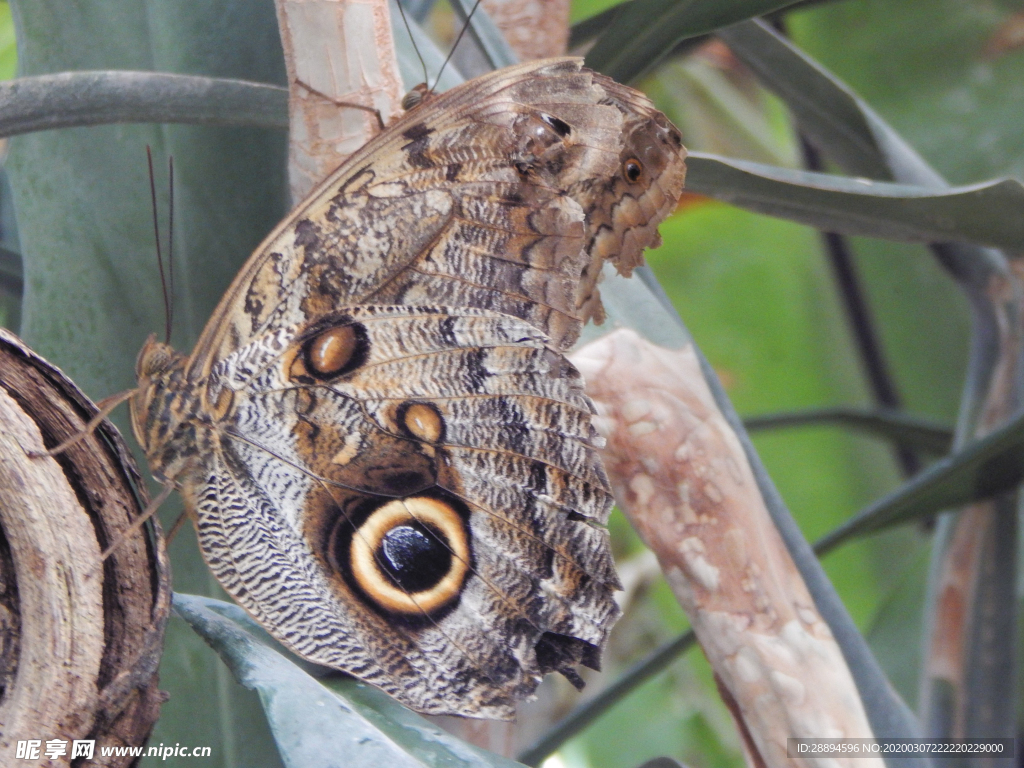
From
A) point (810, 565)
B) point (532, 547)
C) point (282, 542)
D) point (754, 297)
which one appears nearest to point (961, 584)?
point (810, 565)

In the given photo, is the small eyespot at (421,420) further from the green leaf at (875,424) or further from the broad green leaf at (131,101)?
the green leaf at (875,424)

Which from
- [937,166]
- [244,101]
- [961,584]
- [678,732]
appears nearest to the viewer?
[244,101]

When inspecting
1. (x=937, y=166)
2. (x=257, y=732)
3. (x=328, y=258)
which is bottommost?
(x=257, y=732)

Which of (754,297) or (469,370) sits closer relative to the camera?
(469,370)

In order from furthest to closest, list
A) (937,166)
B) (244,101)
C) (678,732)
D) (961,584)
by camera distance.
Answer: (678,732) < (937,166) < (961,584) < (244,101)

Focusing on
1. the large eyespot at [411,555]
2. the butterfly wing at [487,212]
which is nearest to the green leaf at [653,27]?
the butterfly wing at [487,212]

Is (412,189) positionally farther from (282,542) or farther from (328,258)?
(282,542)
